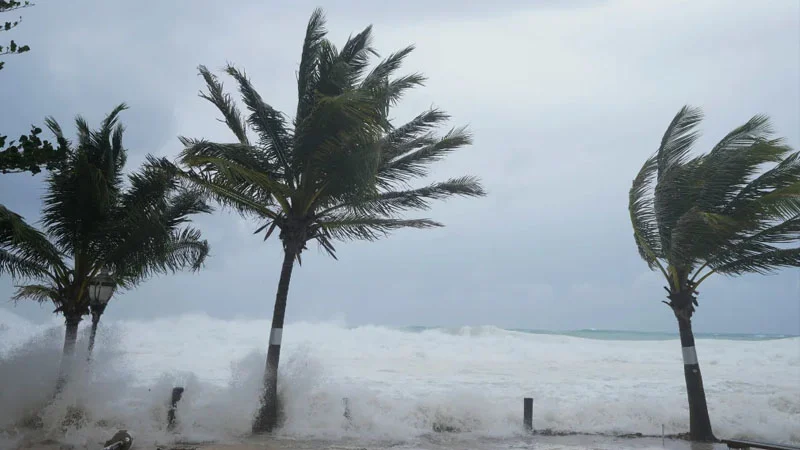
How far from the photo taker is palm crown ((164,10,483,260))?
11047mm

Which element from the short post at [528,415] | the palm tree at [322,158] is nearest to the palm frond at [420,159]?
the palm tree at [322,158]

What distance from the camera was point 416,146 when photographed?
44.1ft

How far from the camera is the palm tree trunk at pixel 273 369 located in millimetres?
11914

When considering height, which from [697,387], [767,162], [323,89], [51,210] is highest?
[323,89]

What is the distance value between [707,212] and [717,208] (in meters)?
0.76

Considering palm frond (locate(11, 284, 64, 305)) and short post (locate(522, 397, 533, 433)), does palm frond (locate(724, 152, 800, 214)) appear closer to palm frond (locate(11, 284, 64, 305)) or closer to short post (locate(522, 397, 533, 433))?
short post (locate(522, 397, 533, 433))

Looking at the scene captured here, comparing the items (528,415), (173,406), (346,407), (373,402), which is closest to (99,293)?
(173,406)

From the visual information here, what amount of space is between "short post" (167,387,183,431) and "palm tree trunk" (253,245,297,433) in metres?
1.60

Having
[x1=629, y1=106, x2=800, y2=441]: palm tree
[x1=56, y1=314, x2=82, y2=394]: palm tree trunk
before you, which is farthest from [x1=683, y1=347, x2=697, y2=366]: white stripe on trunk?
[x1=56, y1=314, x2=82, y2=394]: palm tree trunk

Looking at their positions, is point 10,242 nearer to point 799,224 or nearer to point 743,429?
point 799,224

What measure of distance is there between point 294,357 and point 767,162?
10.8 metres

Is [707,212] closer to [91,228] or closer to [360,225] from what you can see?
[360,225]

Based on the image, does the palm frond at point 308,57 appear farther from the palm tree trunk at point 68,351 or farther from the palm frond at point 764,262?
the palm frond at point 764,262

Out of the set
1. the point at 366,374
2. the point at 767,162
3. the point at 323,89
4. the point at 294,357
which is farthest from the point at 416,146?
the point at 366,374
